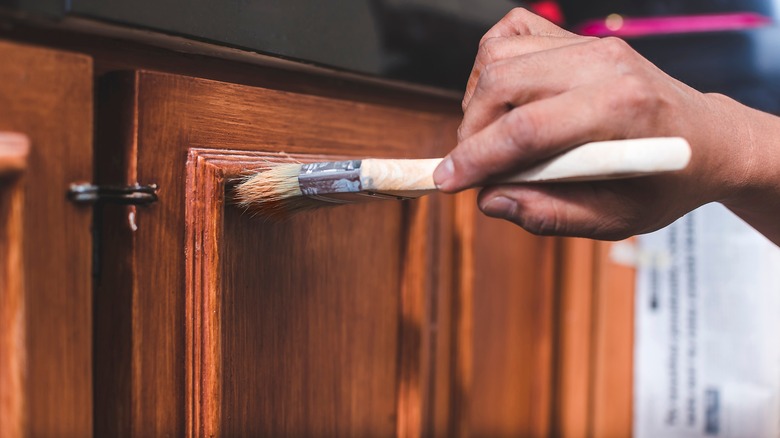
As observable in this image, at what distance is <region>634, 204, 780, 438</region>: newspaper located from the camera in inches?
39.9

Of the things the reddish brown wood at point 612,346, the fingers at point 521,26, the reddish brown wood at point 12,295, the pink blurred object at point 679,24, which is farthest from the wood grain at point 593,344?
the reddish brown wood at point 12,295

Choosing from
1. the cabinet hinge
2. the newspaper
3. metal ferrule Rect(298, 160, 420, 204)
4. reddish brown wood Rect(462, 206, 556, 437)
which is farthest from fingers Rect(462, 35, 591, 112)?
the newspaper

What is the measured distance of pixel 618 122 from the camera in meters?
0.38

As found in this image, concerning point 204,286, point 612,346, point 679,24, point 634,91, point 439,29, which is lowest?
point 612,346

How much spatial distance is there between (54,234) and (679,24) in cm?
94

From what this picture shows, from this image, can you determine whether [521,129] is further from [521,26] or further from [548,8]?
[548,8]

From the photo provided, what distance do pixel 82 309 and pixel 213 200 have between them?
10 cm

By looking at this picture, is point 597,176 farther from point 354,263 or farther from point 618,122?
point 354,263

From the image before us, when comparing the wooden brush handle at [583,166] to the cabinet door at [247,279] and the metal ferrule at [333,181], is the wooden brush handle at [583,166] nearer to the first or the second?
the metal ferrule at [333,181]

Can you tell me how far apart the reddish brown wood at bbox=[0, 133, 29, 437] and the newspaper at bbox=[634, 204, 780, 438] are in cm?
95

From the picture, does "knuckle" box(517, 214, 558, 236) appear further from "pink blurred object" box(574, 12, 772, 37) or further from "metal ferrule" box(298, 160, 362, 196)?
"pink blurred object" box(574, 12, 772, 37)

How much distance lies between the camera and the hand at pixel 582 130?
373 millimetres

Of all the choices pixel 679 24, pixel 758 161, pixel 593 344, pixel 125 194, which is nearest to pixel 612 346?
pixel 593 344

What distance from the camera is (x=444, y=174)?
40cm
